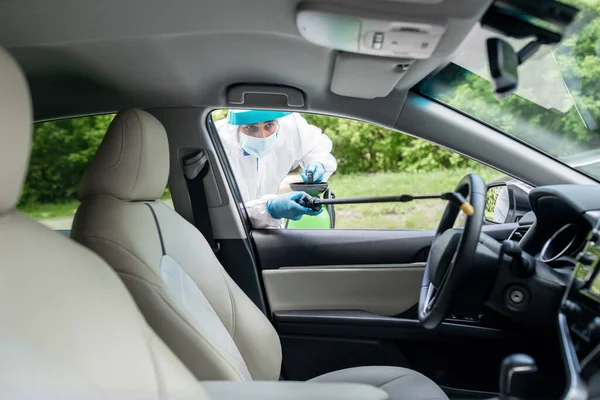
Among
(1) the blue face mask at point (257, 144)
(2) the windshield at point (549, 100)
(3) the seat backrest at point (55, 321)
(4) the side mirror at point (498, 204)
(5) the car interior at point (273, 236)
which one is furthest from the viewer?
(1) the blue face mask at point (257, 144)

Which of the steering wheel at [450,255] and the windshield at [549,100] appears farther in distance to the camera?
the windshield at [549,100]

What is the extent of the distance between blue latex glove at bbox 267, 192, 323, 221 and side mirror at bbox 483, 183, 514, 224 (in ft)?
2.16

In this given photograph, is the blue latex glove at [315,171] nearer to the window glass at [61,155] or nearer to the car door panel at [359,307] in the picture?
the car door panel at [359,307]

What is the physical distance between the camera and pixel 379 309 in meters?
2.38

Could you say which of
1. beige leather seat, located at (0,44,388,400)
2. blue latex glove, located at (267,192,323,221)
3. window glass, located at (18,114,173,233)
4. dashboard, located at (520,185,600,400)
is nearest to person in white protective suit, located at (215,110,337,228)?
blue latex glove, located at (267,192,323,221)

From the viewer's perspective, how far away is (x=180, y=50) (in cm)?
181

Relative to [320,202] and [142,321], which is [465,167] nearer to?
[320,202]

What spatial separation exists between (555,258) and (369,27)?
0.84m

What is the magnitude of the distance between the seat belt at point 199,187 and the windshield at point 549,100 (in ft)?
2.81

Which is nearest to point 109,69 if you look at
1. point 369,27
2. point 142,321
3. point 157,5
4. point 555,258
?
point 157,5

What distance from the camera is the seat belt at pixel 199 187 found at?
238 centimetres

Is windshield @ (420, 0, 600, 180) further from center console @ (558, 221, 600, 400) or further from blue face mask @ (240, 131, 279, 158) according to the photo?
blue face mask @ (240, 131, 279, 158)

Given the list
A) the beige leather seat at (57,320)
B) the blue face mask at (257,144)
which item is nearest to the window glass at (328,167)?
the blue face mask at (257,144)

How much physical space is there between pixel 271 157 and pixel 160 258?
1043 millimetres
